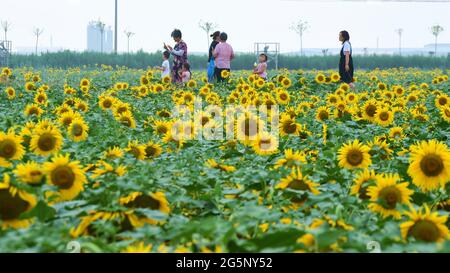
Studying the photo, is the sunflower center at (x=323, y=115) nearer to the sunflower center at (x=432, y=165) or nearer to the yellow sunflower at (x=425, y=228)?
the sunflower center at (x=432, y=165)

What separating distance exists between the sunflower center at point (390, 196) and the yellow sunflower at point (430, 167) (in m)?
0.47

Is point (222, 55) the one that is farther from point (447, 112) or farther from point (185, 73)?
point (447, 112)

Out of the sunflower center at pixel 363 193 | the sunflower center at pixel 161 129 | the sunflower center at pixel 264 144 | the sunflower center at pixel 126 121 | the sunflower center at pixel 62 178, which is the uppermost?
the sunflower center at pixel 126 121

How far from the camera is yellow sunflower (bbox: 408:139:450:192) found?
330 centimetres

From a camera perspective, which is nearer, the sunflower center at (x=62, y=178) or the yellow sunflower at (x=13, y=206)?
the yellow sunflower at (x=13, y=206)

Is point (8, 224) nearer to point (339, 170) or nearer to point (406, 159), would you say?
point (339, 170)

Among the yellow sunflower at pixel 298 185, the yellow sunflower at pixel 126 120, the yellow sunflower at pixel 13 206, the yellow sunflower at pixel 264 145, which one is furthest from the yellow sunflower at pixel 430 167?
the yellow sunflower at pixel 126 120

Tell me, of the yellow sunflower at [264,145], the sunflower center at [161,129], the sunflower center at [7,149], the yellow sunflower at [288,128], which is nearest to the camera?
the sunflower center at [7,149]

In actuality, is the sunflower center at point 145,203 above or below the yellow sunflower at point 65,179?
below

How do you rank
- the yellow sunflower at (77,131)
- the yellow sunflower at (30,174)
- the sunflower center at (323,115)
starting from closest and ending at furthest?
the yellow sunflower at (30,174) < the yellow sunflower at (77,131) < the sunflower center at (323,115)

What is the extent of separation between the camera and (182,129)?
471 centimetres

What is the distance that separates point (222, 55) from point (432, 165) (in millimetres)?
10117

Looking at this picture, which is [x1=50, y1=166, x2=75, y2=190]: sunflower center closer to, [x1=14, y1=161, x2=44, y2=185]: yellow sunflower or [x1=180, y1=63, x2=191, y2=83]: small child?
[x1=14, y1=161, x2=44, y2=185]: yellow sunflower

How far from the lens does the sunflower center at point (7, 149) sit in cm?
359
